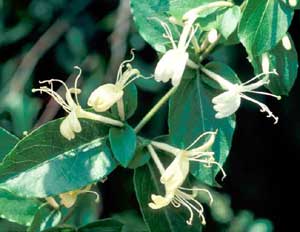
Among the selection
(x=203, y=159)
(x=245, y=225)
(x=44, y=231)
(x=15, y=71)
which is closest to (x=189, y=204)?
(x=203, y=159)

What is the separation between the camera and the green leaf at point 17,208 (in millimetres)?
1135

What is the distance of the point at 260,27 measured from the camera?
99 cm

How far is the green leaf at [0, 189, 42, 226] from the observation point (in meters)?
1.13

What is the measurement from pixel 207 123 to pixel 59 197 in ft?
0.71

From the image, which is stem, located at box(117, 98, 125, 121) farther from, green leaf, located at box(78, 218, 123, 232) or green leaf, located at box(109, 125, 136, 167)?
green leaf, located at box(78, 218, 123, 232)

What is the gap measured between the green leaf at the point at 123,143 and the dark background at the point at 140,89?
32.1 inches

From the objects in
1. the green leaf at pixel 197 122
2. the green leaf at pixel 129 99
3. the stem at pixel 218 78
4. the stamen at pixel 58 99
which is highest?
the stamen at pixel 58 99

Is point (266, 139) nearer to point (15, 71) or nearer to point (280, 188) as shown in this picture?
point (280, 188)

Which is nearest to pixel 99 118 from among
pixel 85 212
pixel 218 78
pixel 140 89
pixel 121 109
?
pixel 121 109

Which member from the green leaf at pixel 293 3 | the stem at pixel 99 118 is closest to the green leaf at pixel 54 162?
the stem at pixel 99 118

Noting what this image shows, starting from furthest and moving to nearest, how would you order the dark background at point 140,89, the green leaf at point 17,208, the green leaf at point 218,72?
the dark background at point 140,89, the green leaf at point 17,208, the green leaf at point 218,72

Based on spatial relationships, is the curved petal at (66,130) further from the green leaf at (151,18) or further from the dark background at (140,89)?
the dark background at (140,89)

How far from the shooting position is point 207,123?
102 cm

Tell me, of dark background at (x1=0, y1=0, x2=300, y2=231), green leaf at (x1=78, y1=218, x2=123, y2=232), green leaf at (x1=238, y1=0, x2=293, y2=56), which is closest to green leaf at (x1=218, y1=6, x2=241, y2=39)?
green leaf at (x1=238, y1=0, x2=293, y2=56)
